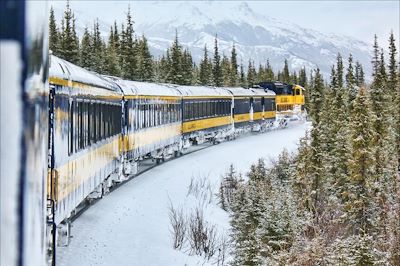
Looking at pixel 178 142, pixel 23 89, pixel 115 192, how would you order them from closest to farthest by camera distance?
1. pixel 23 89
2. pixel 115 192
3. pixel 178 142

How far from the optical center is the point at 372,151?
32094 mm

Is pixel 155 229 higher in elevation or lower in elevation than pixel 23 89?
lower

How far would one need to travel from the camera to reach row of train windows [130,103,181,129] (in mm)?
21438

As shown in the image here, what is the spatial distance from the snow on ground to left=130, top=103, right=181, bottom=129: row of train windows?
2.00 m

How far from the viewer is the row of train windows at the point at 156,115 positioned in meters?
21.4

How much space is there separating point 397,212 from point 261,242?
18.0 meters

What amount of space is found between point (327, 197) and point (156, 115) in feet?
48.0

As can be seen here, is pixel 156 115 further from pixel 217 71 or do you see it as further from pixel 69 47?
pixel 217 71

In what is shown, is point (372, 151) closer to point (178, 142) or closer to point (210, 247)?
point (178, 142)

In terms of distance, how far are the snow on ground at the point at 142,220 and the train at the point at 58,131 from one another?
19.4 inches

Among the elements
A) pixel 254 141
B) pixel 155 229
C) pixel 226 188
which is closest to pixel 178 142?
pixel 226 188

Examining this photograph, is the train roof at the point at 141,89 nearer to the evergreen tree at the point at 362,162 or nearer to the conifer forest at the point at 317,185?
the conifer forest at the point at 317,185

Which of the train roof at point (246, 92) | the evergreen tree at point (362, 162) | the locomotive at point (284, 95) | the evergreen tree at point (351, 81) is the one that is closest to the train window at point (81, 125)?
the evergreen tree at point (362, 162)

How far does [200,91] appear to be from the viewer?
1332 inches
